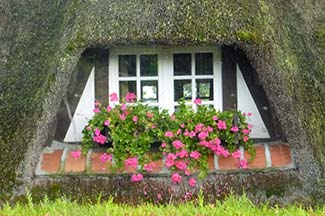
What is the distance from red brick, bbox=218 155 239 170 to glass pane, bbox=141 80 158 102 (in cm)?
70

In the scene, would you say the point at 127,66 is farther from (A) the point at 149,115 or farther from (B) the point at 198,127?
(B) the point at 198,127

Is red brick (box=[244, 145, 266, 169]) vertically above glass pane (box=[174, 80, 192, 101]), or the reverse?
glass pane (box=[174, 80, 192, 101])

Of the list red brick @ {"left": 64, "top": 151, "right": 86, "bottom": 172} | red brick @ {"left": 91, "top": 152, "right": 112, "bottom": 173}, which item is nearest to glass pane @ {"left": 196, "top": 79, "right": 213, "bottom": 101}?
red brick @ {"left": 91, "top": 152, "right": 112, "bottom": 173}

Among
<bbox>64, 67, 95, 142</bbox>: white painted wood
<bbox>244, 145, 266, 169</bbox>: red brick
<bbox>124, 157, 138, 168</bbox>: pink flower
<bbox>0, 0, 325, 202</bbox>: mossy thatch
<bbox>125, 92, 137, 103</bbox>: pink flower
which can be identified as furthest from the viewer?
→ <bbox>64, 67, 95, 142</bbox>: white painted wood

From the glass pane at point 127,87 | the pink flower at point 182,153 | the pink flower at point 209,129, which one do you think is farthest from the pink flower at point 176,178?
the glass pane at point 127,87

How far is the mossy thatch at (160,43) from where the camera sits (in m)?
3.79

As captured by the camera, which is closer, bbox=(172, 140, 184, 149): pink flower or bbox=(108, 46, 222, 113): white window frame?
bbox=(172, 140, 184, 149): pink flower

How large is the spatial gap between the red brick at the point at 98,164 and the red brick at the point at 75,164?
66mm

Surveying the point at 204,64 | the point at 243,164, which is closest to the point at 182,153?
the point at 243,164

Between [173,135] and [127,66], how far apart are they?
72 cm

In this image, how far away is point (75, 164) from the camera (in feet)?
13.3

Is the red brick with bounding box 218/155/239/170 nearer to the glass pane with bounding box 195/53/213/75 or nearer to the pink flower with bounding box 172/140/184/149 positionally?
the pink flower with bounding box 172/140/184/149

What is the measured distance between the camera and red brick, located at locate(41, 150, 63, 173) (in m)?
4.02

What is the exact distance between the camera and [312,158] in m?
3.88
